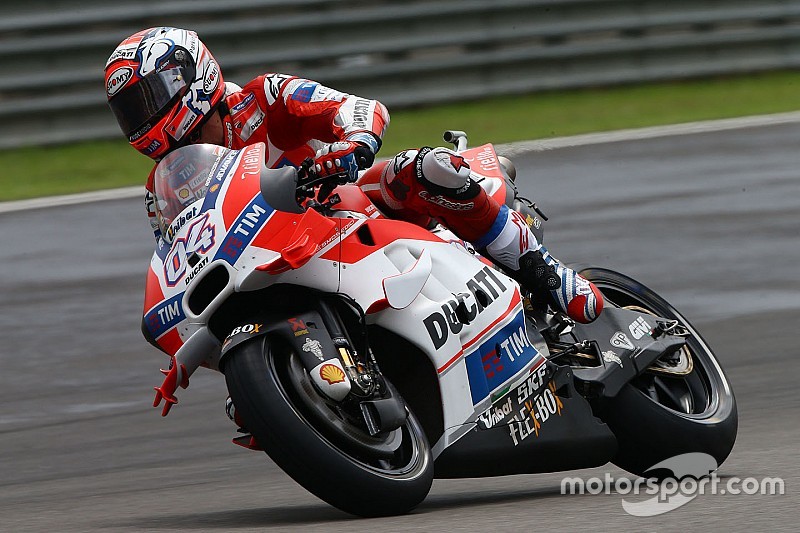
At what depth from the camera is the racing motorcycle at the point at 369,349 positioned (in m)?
3.99

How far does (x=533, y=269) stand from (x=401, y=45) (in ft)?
28.4

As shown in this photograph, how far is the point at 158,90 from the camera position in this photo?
447 cm

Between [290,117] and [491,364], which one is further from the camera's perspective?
[290,117]

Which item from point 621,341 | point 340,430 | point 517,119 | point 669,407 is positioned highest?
point 340,430

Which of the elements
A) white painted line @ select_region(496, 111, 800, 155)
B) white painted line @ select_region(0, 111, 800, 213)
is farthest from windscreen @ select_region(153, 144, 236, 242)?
white painted line @ select_region(496, 111, 800, 155)

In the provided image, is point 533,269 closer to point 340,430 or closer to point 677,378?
point 677,378

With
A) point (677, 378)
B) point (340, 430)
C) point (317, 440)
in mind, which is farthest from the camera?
point (677, 378)

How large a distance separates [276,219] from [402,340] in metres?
0.52

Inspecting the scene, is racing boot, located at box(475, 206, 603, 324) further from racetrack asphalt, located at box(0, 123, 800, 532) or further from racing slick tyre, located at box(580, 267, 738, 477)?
racetrack asphalt, located at box(0, 123, 800, 532)

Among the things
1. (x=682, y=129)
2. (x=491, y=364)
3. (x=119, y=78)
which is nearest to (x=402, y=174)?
(x=491, y=364)

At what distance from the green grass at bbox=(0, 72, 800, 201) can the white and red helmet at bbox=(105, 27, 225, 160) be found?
277 inches

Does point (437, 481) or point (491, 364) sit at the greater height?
point (491, 364)

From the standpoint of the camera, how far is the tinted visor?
4465 mm

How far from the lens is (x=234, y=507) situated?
4.76m
